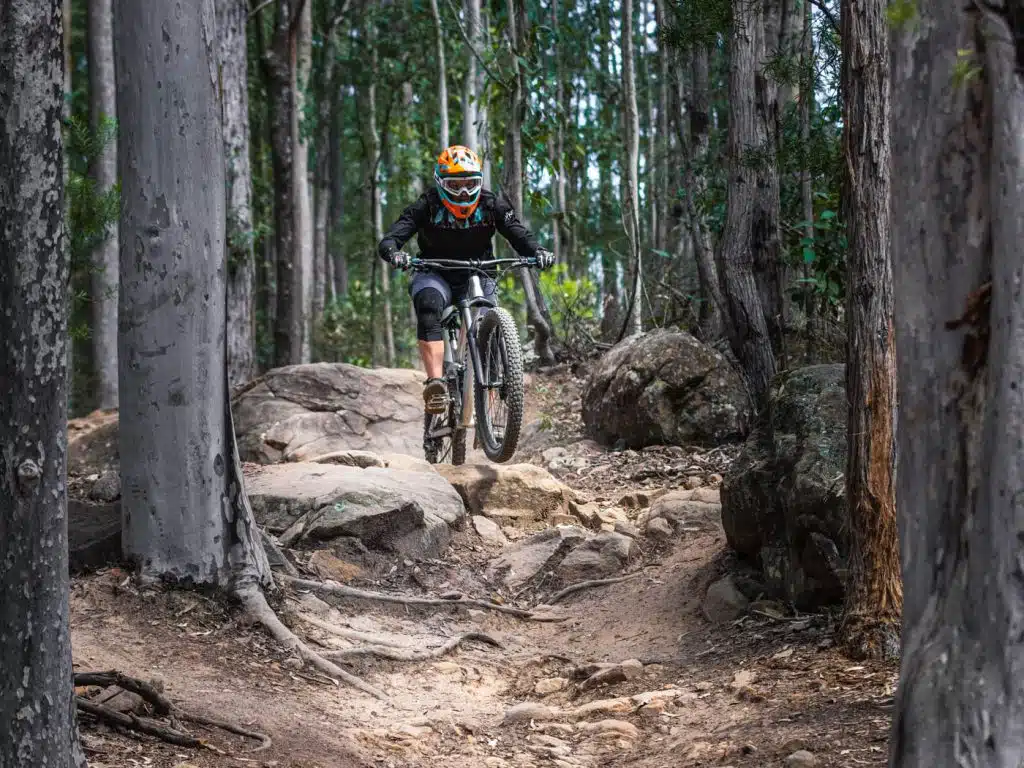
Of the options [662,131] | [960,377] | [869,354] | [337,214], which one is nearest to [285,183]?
[869,354]

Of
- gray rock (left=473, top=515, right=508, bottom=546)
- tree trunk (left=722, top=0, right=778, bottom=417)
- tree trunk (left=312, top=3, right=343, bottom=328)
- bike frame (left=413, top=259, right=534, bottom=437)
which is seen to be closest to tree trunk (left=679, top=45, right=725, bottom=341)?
tree trunk (left=722, top=0, right=778, bottom=417)

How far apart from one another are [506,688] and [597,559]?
1.80 metres

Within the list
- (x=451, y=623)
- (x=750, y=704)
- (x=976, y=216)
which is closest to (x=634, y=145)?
(x=451, y=623)

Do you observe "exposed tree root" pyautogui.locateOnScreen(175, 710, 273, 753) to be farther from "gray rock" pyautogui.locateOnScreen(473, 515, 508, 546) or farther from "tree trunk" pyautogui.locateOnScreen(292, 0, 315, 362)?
"tree trunk" pyautogui.locateOnScreen(292, 0, 315, 362)

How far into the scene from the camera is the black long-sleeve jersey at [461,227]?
841 centimetres

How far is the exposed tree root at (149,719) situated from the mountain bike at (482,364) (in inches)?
159

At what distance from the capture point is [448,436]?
8906 mm

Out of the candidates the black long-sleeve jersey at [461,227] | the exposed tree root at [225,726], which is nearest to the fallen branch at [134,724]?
the exposed tree root at [225,726]

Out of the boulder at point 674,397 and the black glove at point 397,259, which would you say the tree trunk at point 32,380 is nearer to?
the black glove at point 397,259

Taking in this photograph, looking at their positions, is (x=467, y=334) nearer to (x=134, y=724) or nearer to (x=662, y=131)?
(x=134, y=724)

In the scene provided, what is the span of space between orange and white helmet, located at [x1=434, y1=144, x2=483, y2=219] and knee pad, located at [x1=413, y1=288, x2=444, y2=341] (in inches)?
24.6

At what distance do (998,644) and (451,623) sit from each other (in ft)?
13.1

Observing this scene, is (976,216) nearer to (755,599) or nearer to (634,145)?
(755,599)

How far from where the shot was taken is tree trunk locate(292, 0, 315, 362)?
16.1m
